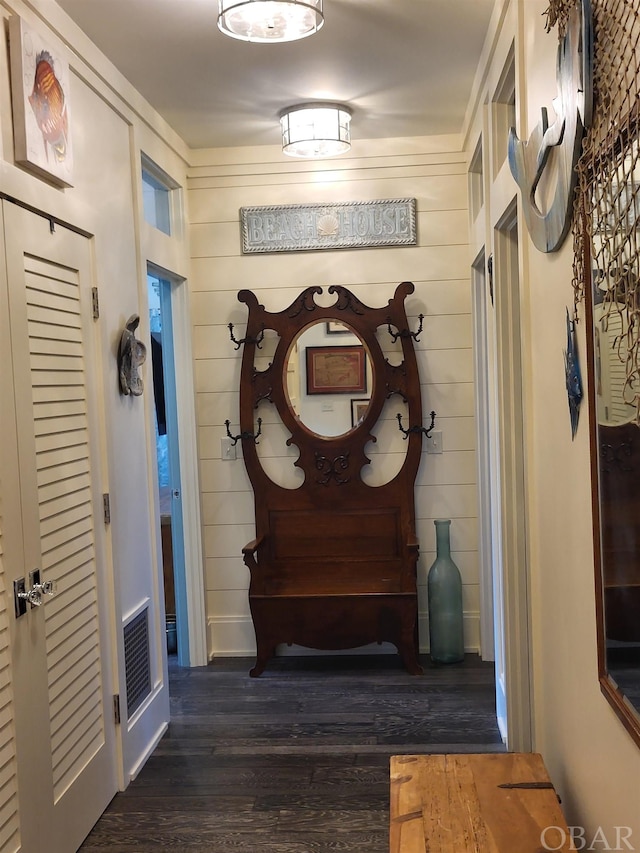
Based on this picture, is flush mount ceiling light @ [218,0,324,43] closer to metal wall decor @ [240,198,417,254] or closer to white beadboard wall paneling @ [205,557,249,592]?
metal wall decor @ [240,198,417,254]

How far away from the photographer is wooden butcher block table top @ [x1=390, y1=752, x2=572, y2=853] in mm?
1664

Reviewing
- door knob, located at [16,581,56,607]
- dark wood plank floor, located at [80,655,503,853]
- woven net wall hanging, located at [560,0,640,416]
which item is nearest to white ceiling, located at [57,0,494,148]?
woven net wall hanging, located at [560,0,640,416]

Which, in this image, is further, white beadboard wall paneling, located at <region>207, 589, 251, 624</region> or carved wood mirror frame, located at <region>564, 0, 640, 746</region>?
white beadboard wall paneling, located at <region>207, 589, 251, 624</region>

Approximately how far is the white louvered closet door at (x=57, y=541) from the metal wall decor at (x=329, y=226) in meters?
1.68

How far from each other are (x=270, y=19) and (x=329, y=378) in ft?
6.90

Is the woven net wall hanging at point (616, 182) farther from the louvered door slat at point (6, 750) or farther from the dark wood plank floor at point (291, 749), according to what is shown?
the dark wood plank floor at point (291, 749)

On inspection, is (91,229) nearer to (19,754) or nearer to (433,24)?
Answer: (433,24)

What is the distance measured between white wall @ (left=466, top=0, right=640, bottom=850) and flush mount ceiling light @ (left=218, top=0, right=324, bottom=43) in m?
0.63

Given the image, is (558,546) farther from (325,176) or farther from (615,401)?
(325,176)

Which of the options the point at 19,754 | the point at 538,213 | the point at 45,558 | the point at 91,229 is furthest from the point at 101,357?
the point at 538,213

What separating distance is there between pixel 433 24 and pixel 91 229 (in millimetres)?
1451

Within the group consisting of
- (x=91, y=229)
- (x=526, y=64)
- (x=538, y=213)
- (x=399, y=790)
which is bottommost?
(x=399, y=790)

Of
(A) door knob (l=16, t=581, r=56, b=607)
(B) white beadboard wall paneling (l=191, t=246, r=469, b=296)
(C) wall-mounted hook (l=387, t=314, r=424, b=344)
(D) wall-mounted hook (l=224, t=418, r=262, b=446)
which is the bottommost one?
(A) door knob (l=16, t=581, r=56, b=607)

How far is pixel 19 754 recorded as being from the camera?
221cm
